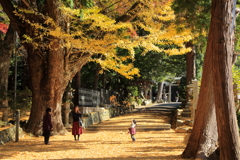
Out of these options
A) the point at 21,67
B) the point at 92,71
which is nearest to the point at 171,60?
the point at 92,71

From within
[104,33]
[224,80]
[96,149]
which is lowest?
[96,149]

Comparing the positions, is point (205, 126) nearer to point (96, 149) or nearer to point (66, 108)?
point (96, 149)

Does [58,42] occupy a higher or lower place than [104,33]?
lower

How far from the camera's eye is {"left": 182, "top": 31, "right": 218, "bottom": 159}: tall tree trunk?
8953mm

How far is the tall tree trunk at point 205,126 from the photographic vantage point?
8.95 metres

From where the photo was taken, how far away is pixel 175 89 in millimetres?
53250

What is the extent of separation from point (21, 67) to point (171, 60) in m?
12.9

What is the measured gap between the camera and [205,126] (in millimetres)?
9102

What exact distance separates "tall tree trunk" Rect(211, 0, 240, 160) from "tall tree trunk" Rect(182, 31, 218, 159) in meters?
1.75

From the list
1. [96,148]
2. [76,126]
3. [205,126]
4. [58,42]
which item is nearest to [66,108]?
[76,126]

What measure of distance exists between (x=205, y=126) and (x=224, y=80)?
2460 millimetres

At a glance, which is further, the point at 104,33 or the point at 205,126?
the point at 104,33

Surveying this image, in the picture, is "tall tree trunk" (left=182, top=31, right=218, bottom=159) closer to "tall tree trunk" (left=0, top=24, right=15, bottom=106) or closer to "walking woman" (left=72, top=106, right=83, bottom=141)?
"walking woman" (left=72, top=106, right=83, bottom=141)

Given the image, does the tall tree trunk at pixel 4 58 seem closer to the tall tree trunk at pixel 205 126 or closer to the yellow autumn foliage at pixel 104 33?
the yellow autumn foliage at pixel 104 33
